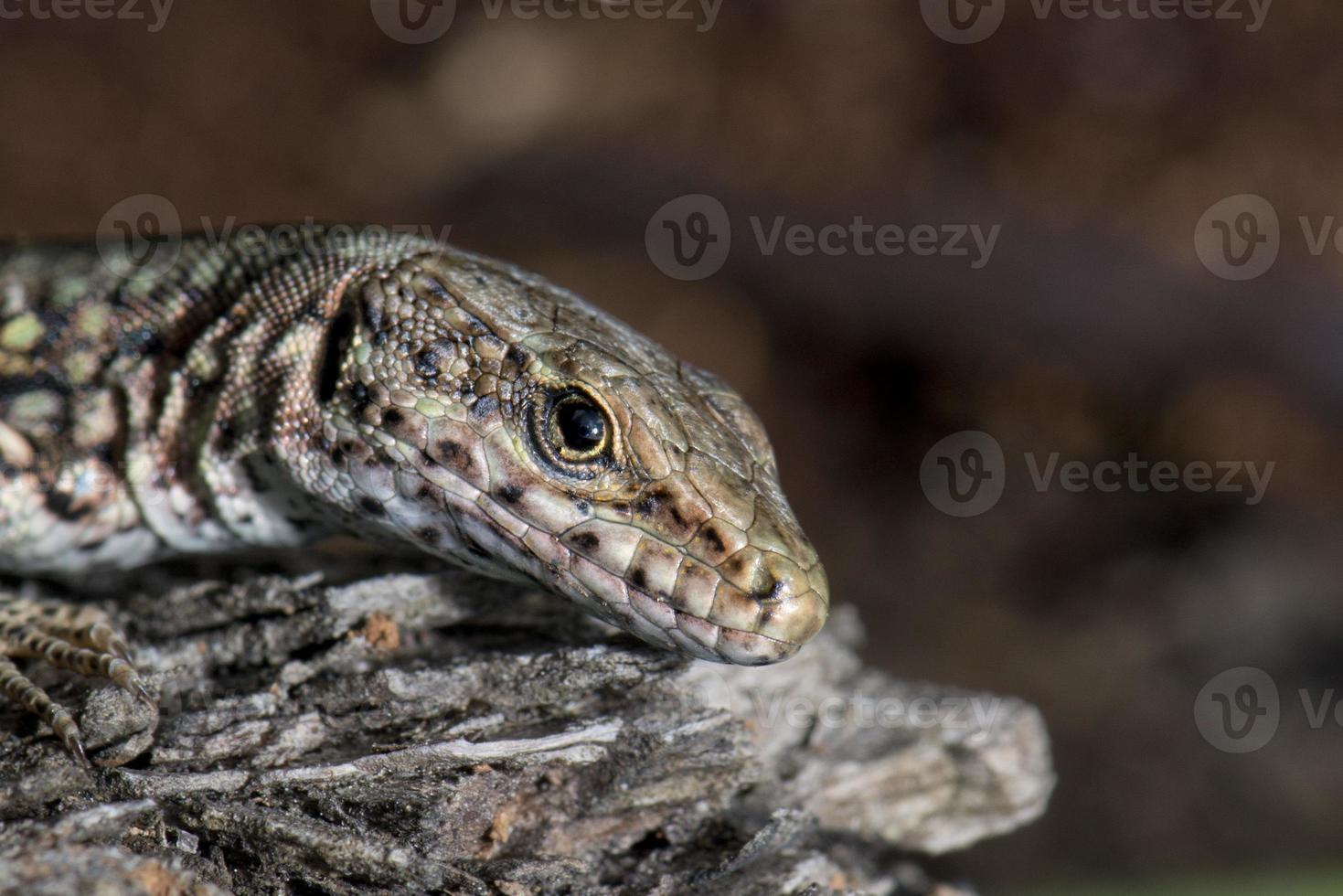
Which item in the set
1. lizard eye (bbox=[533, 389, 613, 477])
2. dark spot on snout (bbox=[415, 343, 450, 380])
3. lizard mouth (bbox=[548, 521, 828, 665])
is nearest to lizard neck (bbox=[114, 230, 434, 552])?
dark spot on snout (bbox=[415, 343, 450, 380])

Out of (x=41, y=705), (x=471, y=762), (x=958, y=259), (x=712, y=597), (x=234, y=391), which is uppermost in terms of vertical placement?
(x=958, y=259)

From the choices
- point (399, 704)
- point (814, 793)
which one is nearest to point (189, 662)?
point (399, 704)

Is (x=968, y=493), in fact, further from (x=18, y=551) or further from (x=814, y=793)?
(x=18, y=551)

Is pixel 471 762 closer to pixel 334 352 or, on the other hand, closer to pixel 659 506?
pixel 659 506

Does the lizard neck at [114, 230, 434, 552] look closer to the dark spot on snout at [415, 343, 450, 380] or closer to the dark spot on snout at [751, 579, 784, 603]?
the dark spot on snout at [415, 343, 450, 380]

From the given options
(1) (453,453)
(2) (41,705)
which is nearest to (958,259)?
(1) (453,453)
